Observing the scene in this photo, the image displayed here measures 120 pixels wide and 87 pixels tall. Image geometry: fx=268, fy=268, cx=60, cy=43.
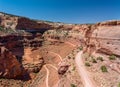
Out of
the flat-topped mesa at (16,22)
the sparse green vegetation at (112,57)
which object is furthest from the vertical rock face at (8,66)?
the flat-topped mesa at (16,22)

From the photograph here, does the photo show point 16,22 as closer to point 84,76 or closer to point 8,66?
point 8,66

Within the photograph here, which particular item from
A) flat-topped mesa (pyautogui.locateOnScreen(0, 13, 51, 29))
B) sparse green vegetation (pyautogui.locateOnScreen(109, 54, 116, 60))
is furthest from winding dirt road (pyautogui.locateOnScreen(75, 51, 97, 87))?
flat-topped mesa (pyautogui.locateOnScreen(0, 13, 51, 29))

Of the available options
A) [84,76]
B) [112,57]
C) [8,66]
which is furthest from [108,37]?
[8,66]

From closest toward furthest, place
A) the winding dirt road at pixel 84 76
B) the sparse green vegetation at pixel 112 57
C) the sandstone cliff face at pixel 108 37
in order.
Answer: the winding dirt road at pixel 84 76, the sparse green vegetation at pixel 112 57, the sandstone cliff face at pixel 108 37

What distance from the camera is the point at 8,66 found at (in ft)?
195

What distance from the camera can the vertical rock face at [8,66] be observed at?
58141 mm

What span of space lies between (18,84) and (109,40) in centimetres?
3090

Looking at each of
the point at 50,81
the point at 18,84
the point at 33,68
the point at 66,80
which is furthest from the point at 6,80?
the point at 66,80

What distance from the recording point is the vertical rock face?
5814 cm

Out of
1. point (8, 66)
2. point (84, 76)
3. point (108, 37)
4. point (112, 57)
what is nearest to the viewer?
point (112, 57)

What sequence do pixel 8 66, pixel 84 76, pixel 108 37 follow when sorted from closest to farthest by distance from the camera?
pixel 84 76
pixel 108 37
pixel 8 66

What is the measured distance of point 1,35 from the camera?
8238cm

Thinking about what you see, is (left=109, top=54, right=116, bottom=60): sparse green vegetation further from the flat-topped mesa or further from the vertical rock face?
the flat-topped mesa

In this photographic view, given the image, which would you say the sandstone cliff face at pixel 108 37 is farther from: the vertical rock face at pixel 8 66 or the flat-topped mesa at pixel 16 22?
the flat-topped mesa at pixel 16 22
